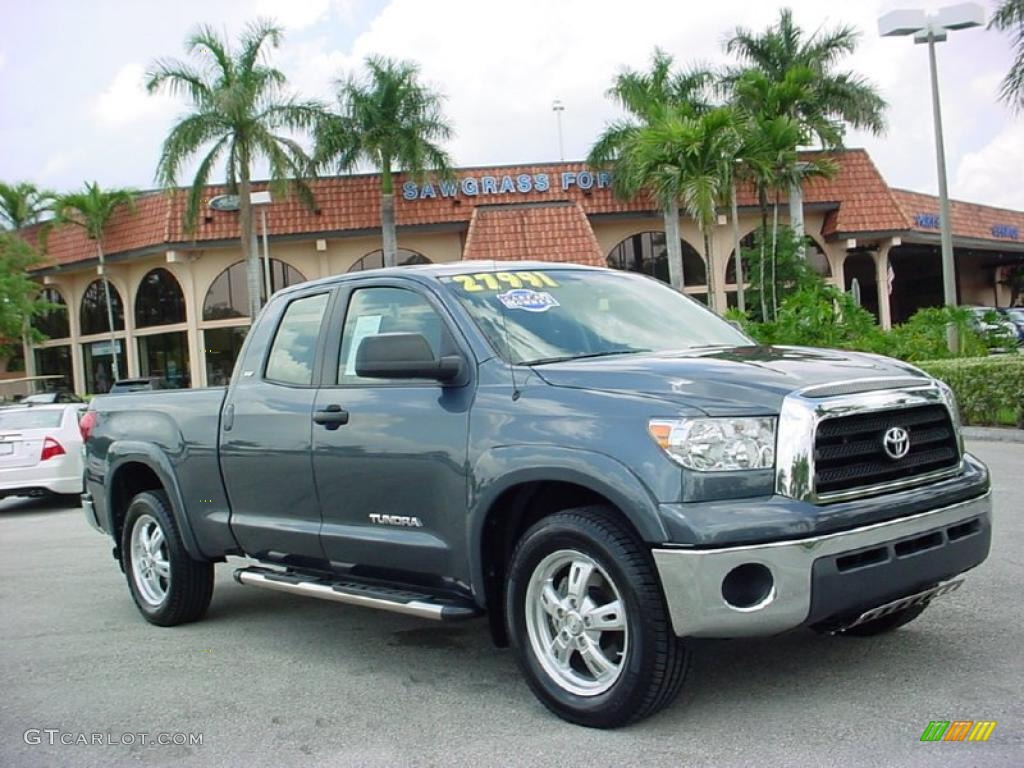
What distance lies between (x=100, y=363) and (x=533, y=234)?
1730 centimetres

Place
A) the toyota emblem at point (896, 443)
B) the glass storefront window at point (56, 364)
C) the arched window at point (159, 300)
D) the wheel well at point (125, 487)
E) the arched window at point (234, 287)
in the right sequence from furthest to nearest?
1. the glass storefront window at point (56, 364)
2. the arched window at point (159, 300)
3. the arched window at point (234, 287)
4. the wheel well at point (125, 487)
5. the toyota emblem at point (896, 443)

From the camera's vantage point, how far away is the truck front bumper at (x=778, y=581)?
398cm

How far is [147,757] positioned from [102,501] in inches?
127

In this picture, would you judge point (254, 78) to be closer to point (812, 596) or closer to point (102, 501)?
point (102, 501)

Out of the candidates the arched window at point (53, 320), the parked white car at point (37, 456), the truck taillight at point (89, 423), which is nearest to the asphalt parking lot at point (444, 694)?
the truck taillight at point (89, 423)

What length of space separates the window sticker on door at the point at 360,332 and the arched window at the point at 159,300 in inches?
1269

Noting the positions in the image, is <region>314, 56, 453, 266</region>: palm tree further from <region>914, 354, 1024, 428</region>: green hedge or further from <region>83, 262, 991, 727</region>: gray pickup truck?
<region>83, 262, 991, 727</region>: gray pickup truck

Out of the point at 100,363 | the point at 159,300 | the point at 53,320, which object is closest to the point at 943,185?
the point at 159,300

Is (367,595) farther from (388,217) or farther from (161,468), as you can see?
(388,217)

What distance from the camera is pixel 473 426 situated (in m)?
4.79

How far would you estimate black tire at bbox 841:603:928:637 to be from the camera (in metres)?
5.32

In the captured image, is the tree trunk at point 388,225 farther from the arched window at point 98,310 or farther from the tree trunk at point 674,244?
the arched window at point 98,310

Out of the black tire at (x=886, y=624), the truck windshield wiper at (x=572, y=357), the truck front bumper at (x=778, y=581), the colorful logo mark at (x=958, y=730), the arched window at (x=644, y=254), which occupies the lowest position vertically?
the colorful logo mark at (x=958, y=730)

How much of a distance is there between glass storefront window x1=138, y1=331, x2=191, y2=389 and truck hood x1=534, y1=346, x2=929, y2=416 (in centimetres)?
3313
